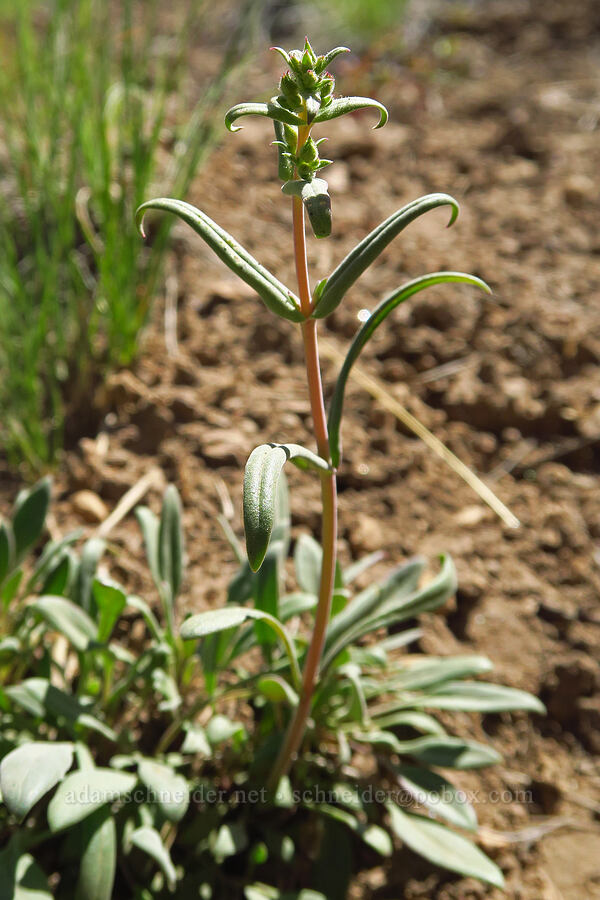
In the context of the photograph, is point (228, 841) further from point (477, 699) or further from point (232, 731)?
point (477, 699)

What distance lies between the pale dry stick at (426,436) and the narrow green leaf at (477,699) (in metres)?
0.56

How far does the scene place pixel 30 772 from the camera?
121cm

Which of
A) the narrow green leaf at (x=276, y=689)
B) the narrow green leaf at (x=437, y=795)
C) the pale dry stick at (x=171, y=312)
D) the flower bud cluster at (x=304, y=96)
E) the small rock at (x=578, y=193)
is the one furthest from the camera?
the small rock at (x=578, y=193)

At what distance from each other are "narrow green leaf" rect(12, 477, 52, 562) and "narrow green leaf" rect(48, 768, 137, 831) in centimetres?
52

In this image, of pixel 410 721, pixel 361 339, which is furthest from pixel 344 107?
pixel 410 721

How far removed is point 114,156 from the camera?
8.41ft

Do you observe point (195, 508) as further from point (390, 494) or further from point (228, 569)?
point (390, 494)

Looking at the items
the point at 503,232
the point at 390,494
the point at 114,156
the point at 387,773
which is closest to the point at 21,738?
the point at 387,773

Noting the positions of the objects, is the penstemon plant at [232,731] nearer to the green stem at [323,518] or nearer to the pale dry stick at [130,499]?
the green stem at [323,518]

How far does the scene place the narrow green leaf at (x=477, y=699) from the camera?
158 cm

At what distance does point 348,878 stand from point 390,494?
923 mm

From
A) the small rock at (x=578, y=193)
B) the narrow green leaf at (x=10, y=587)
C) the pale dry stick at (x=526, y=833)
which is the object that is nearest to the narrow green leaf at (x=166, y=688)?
the narrow green leaf at (x=10, y=587)

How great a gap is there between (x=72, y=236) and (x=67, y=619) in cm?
124

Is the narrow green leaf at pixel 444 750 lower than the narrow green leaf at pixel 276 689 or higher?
lower
